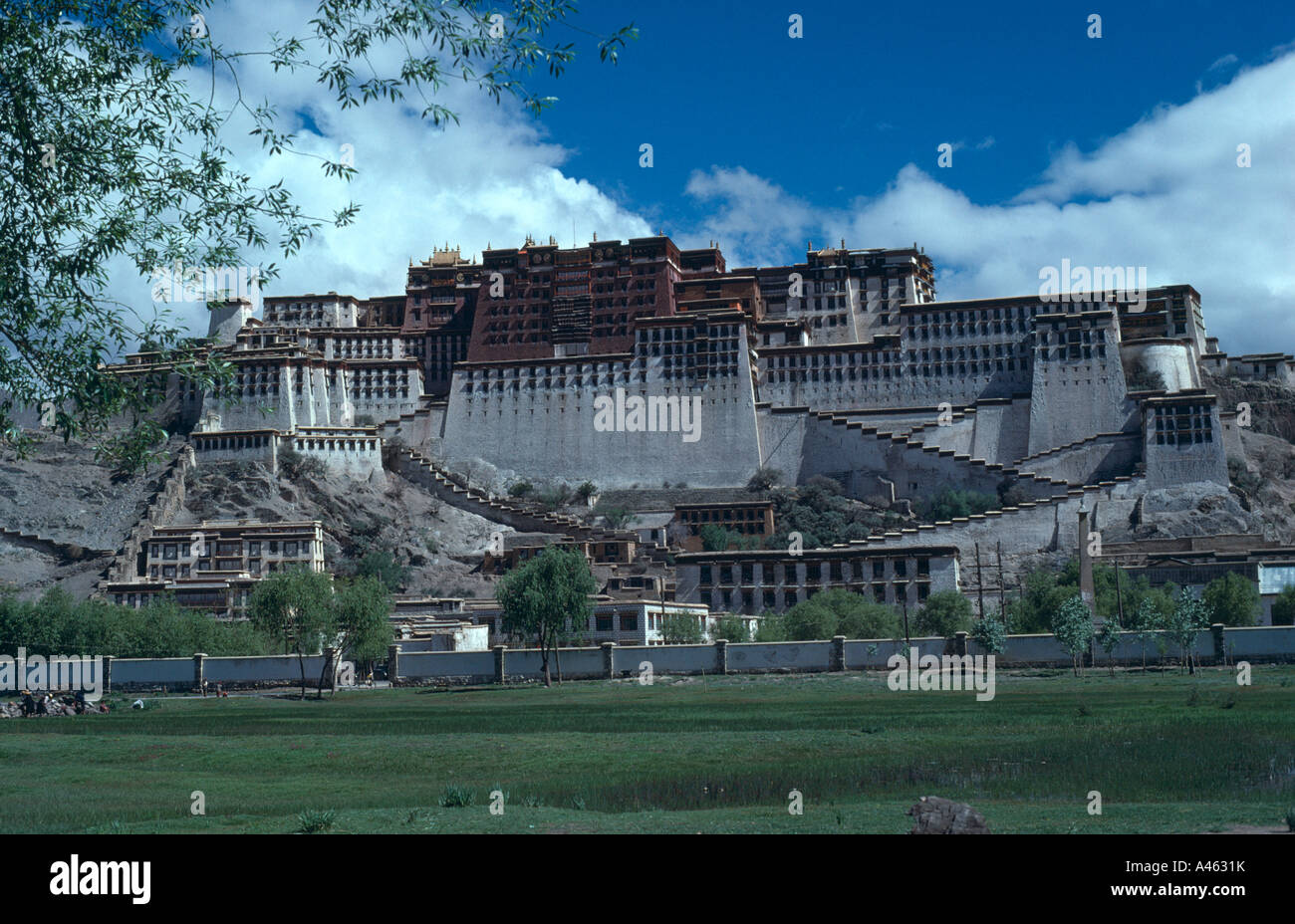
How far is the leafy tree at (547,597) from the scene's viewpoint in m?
65.5

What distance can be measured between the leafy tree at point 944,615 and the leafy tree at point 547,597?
18.9 meters

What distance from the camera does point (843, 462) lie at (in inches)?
4294

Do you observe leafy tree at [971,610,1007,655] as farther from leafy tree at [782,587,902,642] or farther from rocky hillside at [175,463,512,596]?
rocky hillside at [175,463,512,596]

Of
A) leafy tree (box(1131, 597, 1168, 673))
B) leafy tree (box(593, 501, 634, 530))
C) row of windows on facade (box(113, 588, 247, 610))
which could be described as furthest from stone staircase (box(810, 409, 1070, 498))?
row of windows on facade (box(113, 588, 247, 610))

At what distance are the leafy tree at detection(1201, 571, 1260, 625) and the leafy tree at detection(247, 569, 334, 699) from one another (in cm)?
4338

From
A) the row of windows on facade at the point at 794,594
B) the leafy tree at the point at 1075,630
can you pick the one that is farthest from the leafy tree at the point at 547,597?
the leafy tree at the point at 1075,630

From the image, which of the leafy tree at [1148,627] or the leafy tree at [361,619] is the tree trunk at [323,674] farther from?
the leafy tree at [1148,627]

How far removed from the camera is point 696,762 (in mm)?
30875

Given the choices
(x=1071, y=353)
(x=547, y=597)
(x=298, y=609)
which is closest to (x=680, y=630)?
(x=547, y=597)

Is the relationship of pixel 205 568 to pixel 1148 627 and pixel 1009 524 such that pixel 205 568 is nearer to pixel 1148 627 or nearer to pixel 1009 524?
pixel 1009 524

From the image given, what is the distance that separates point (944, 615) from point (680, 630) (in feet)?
47.0

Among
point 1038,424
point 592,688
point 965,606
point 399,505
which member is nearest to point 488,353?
point 399,505
